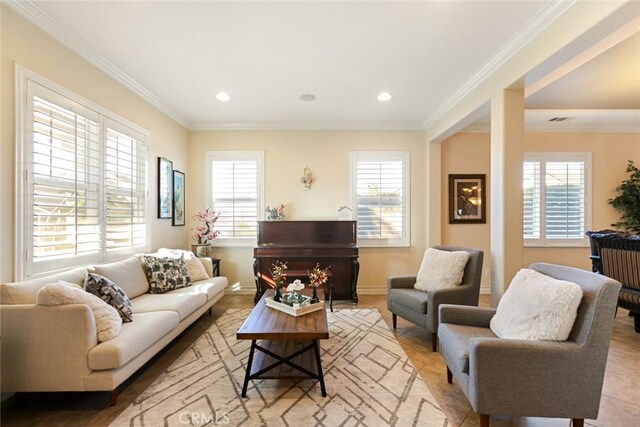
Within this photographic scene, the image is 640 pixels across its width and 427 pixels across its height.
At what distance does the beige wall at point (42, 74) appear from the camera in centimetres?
194

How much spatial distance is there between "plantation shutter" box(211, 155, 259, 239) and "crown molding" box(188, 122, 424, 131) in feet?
1.69

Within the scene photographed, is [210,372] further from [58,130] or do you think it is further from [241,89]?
[241,89]

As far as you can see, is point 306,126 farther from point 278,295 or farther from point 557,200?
point 557,200

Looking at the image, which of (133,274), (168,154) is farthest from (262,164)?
(133,274)

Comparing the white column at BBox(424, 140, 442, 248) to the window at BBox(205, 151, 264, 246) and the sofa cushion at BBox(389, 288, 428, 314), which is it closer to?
the sofa cushion at BBox(389, 288, 428, 314)

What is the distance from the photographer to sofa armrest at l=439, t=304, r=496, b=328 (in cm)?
215

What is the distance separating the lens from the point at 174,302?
2.71 metres

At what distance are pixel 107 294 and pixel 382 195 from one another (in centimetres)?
382

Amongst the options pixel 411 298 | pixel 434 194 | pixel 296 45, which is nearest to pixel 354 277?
pixel 411 298

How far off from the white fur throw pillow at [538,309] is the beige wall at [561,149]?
295cm

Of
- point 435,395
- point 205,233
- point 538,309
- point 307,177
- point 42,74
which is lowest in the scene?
point 435,395

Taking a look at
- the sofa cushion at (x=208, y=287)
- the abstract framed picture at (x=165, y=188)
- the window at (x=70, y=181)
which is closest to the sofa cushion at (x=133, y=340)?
the sofa cushion at (x=208, y=287)

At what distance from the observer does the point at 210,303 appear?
334 cm

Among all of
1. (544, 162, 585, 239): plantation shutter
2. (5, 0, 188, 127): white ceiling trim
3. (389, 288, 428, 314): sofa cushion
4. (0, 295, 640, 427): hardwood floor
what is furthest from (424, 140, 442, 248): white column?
(5, 0, 188, 127): white ceiling trim
